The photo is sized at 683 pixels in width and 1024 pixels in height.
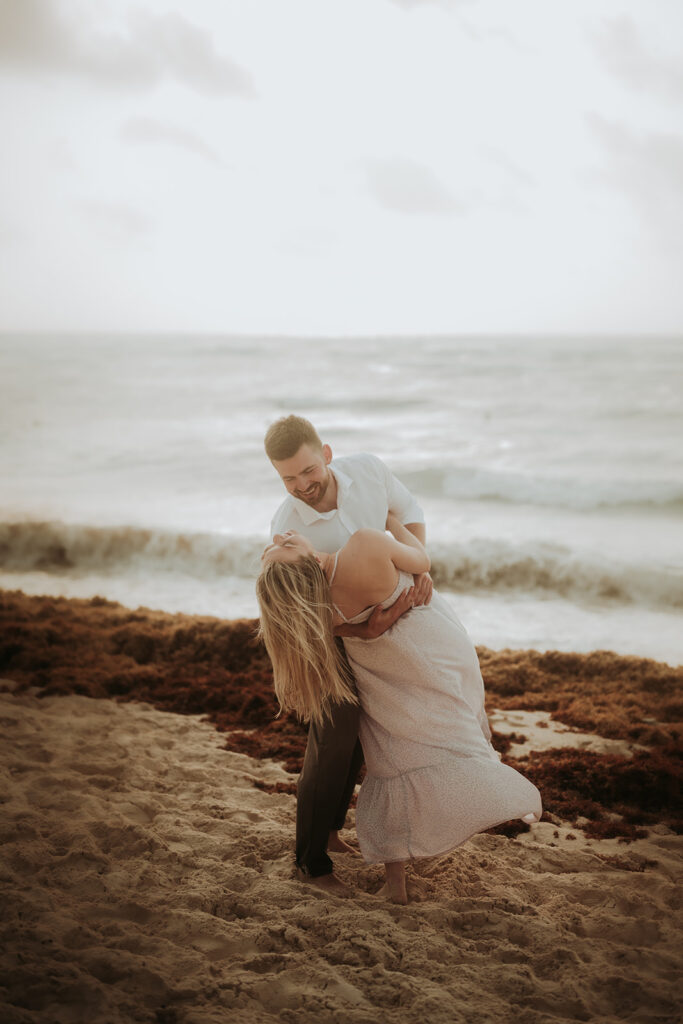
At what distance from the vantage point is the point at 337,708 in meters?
2.62

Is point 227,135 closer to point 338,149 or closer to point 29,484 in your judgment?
point 338,149

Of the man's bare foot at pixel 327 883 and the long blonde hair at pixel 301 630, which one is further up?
the long blonde hair at pixel 301 630

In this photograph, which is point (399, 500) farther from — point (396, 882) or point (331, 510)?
point (396, 882)

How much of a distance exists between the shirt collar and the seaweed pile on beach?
150 cm

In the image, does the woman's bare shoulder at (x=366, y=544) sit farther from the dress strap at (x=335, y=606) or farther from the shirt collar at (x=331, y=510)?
the shirt collar at (x=331, y=510)

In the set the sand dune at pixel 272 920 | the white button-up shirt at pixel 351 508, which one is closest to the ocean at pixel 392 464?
the sand dune at pixel 272 920

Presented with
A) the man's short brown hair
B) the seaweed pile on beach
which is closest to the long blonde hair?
the man's short brown hair

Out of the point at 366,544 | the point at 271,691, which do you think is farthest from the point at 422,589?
the point at 271,691

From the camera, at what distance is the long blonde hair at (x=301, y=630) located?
8.01 ft

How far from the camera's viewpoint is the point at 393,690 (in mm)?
2609

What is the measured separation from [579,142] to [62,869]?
15.7 metres

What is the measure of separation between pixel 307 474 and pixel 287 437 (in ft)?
0.52

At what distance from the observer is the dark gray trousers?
265 centimetres

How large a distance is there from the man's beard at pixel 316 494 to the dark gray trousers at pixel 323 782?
752mm
